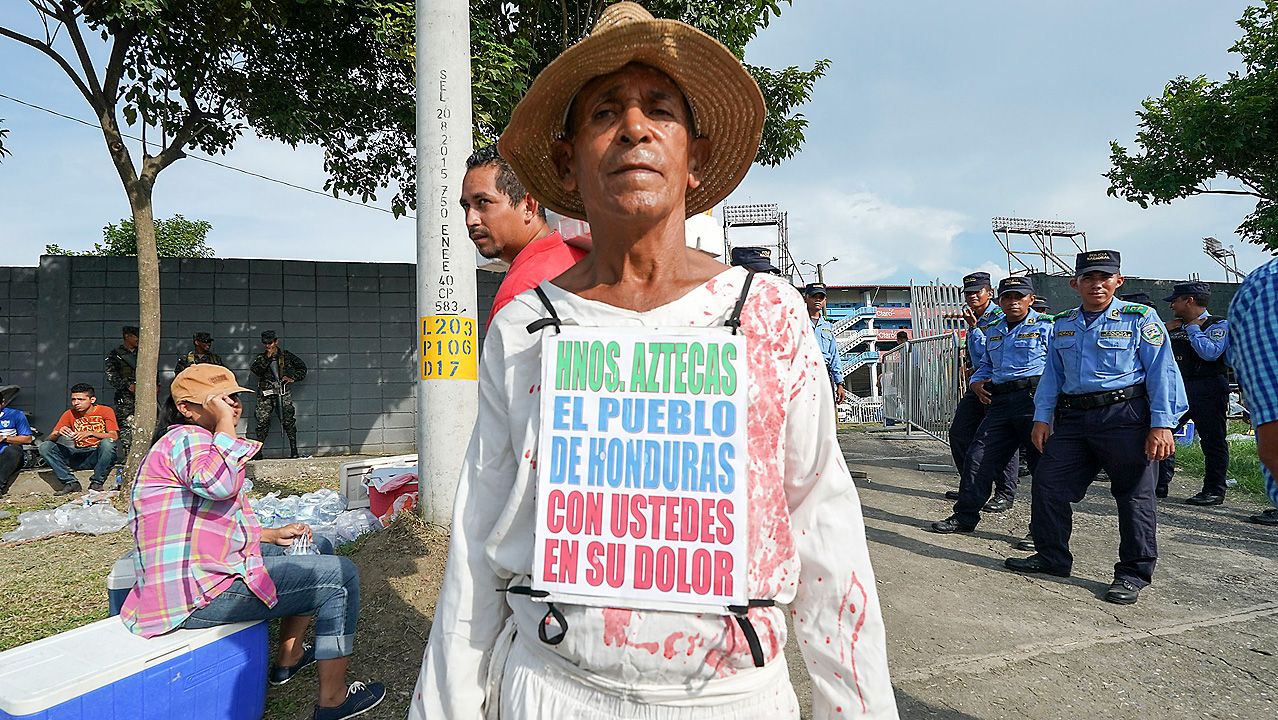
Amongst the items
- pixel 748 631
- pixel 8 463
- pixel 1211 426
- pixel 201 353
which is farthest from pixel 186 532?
pixel 1211 426

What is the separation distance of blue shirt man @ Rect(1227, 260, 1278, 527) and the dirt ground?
1603 millimetres

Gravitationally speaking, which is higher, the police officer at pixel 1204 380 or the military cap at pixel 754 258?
the military cap at pixel 754 258

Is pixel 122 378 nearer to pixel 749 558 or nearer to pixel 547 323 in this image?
pixel 547 323

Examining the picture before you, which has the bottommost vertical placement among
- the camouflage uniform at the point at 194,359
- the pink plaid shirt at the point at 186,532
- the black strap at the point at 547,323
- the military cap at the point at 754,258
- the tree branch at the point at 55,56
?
the pink plaid shirt at the point at 186,532

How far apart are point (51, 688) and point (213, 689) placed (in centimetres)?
50

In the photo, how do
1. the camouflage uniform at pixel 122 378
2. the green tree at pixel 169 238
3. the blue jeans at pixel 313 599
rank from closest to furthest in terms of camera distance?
the blue jeans at pixel 313 599 → the camouflage uniform at pixel 122 378 → the green tree at pixel 169 238

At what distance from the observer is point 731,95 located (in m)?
1.33

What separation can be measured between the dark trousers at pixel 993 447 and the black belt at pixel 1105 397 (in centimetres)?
117

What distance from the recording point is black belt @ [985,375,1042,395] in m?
5.45

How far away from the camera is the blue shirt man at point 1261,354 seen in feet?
5.17

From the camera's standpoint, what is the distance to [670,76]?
1.27 m

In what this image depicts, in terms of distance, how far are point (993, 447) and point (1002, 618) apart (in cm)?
216

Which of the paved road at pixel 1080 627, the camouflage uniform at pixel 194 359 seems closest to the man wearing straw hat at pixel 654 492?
the paved road at pixel 1080 627

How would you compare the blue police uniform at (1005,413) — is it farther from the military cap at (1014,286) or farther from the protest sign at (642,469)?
the protest sign at (642,469)
